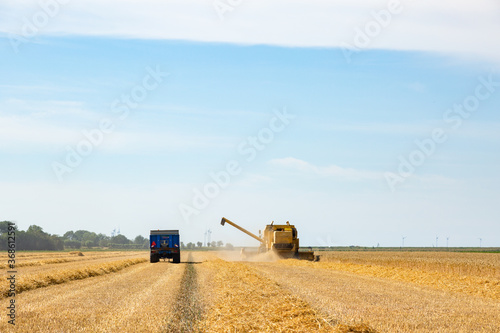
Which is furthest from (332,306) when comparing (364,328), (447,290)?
(447,290)

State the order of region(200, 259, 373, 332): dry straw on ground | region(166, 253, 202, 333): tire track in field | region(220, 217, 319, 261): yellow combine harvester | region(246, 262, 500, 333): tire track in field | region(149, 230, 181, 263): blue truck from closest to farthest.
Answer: region(200, 259, 373, 332): dry straw on ground
region(166, 253, 202, 333): tire track in field
region(246, 262, 500, 333): tire track in field
region(149, 230, 181, 263): blue truck
region(220, 217, 319, 261): yellow combine harvester

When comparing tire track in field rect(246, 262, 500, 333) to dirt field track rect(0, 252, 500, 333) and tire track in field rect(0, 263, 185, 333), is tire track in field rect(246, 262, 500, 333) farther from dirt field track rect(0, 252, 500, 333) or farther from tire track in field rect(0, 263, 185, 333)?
tire track in field rect(0, 263, 185, 333)

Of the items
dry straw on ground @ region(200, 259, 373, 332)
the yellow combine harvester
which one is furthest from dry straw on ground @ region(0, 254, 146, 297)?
the yellow combine harvester

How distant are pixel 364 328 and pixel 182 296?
8948 millimetres

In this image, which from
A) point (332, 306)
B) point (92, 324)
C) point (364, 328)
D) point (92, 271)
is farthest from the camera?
point (92, 271)

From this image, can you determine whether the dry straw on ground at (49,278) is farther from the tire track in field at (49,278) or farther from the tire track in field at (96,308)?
the tire track in field at (96,308)

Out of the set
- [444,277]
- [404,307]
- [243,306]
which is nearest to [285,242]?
[444,277]

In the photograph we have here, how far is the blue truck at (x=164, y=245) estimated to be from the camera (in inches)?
1882

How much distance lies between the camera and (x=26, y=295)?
1964 cm

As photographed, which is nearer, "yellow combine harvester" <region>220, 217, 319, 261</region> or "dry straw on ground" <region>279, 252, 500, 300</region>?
"dry straw on ground" <region>279, 252, 500, 300</region>

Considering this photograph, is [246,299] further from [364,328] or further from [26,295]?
[26,295]

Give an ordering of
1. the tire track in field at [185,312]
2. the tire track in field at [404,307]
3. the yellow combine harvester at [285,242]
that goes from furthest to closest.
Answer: the yellow combine harvester at [285,242], the tire track in field at [404,307], the tire track in field at [185,312]

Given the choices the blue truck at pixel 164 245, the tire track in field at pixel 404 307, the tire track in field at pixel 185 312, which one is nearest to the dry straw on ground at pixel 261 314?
the tire track in field at pixel 185 312

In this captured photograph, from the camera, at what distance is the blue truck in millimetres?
47812
